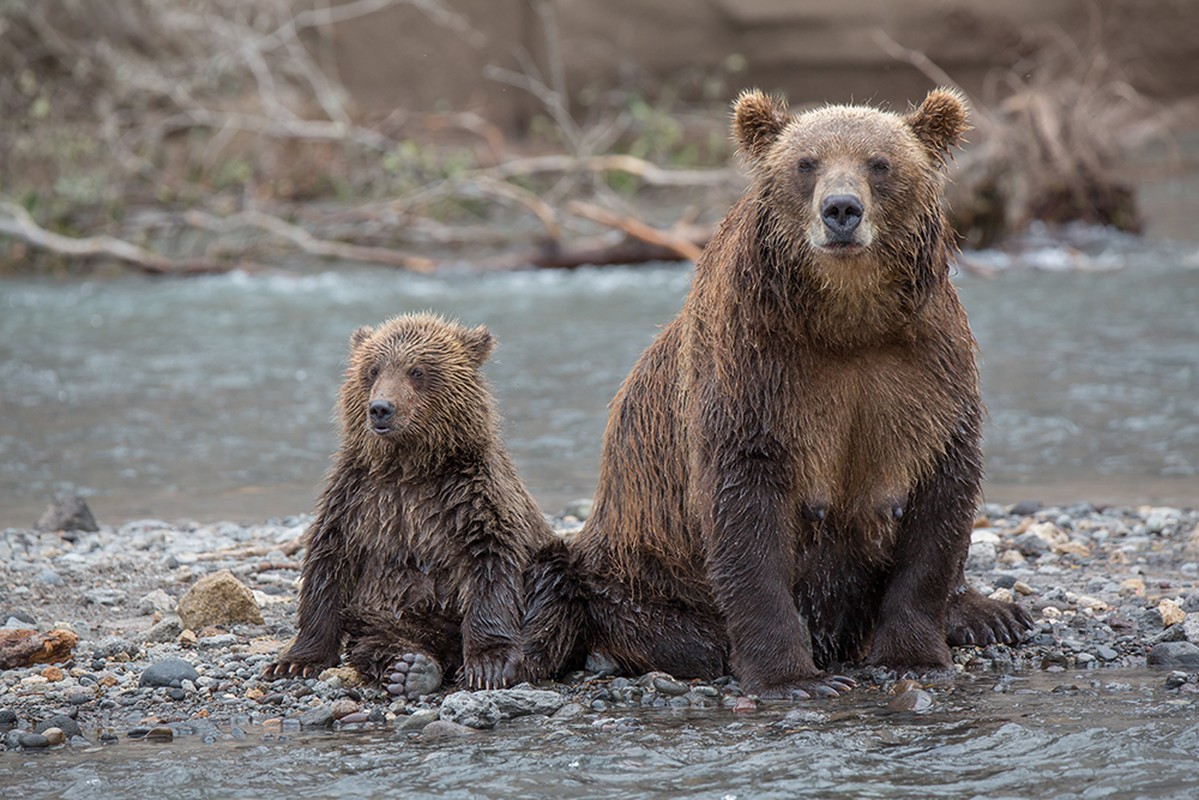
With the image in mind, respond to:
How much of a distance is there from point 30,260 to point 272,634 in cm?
1362

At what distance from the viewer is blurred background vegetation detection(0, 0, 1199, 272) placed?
17234mm

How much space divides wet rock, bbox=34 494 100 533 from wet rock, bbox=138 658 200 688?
290 centimetres

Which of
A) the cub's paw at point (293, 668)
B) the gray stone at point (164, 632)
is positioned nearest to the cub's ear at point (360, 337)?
the gray stone at point (164, 632)

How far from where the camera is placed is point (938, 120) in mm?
5320

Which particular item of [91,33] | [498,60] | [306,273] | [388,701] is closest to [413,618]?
[388,701]

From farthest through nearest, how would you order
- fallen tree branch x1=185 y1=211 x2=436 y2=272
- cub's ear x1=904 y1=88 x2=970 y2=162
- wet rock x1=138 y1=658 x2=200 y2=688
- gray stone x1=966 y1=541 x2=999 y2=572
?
1. fallen tree branch x1=185 y1=211 x2=436 y2=272
2. gray stone x1=966 y1=541 x2=999 y2=572
3. wet rock x1=138 y1=658 x2=200 y2=688
4. cub's ear x1=904 y1=88 x2=970 y2=162

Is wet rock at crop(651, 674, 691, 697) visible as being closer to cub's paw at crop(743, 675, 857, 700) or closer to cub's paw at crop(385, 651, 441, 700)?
cub's paw at crop(743, 675, 857, 700)

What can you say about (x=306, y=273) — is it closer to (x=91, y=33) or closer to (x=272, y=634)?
(x=91, y=33)

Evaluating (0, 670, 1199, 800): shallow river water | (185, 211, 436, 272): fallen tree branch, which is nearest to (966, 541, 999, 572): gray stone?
(0, 670, 1199, 800): shallow river water

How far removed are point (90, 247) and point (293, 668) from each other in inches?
503

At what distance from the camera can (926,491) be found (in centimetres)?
541

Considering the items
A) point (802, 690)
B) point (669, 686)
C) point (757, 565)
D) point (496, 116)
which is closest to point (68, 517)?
point (669, 686)

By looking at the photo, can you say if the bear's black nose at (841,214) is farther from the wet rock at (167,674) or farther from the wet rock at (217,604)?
the wet rock at (217,604)

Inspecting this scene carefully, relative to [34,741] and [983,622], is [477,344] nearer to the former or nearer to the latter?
[983,622]
